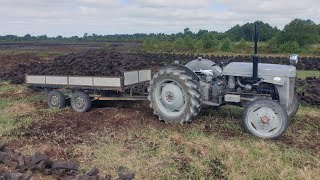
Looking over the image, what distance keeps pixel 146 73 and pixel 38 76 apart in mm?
3099

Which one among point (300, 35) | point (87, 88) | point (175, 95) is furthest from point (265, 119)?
point (300, 35)

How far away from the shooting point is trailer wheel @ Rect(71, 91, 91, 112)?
403 inches

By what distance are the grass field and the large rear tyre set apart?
36 centimetres

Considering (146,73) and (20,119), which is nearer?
(20,119)

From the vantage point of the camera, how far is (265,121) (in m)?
7.58

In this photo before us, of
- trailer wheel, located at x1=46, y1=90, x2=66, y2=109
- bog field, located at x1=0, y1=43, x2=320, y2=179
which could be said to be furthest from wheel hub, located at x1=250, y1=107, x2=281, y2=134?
trailer wheel, located at x1=46, y1=90, x2=66, y2=109

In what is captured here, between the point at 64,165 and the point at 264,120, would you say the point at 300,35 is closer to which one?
the point at 264,120

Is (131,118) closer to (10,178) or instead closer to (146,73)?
(146,73)

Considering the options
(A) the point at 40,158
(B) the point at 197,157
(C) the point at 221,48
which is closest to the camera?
(A) the point at 40,158

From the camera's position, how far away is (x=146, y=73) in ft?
36.7

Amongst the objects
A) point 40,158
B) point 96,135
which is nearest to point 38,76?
point 96,135

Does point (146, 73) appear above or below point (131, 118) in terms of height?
above

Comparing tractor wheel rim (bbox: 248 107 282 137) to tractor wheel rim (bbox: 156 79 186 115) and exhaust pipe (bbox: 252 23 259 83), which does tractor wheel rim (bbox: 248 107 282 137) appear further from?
tractor wheel rim (bbox: 156 79 186 115)

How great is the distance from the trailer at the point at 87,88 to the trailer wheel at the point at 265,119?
3061 millimetres
